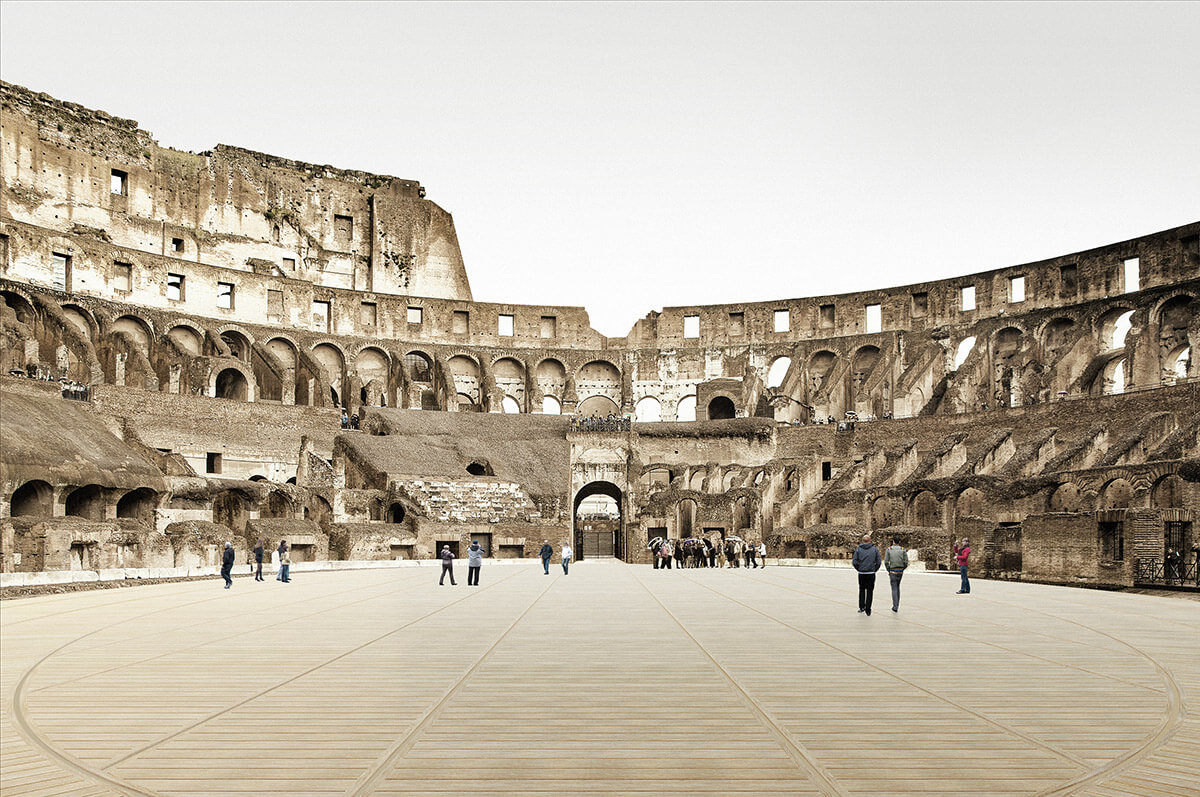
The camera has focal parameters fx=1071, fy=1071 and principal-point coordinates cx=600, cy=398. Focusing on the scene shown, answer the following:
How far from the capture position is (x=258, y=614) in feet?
48.6

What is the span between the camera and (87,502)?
3122cm

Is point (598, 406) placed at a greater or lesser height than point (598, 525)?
greater

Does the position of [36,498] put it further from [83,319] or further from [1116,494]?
[1116,494]

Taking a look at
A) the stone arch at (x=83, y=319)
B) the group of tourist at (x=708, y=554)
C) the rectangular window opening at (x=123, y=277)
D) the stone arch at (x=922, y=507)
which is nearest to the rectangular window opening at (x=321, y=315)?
the rectangular window opening at (x=123, y=277)

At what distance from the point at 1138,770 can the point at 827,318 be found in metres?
52.7

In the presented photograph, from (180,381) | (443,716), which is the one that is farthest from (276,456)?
(443,716)

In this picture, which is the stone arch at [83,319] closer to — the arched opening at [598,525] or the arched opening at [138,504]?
the arched opening at [138,504]

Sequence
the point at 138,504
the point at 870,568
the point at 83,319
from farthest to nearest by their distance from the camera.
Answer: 1. the point at 83,319
2. the point at 138,504
3. the point at 870,568

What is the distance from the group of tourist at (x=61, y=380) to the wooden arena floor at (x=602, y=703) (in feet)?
84.2

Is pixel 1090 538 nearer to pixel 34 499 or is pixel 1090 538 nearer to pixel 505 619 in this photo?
pixel 505 619

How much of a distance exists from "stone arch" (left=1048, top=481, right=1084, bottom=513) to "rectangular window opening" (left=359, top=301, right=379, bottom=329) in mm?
36185

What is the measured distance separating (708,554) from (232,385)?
25982 millimetres

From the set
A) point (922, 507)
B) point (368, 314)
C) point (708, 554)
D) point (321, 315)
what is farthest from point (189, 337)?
point (922, 507)

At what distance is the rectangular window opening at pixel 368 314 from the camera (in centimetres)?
5678
